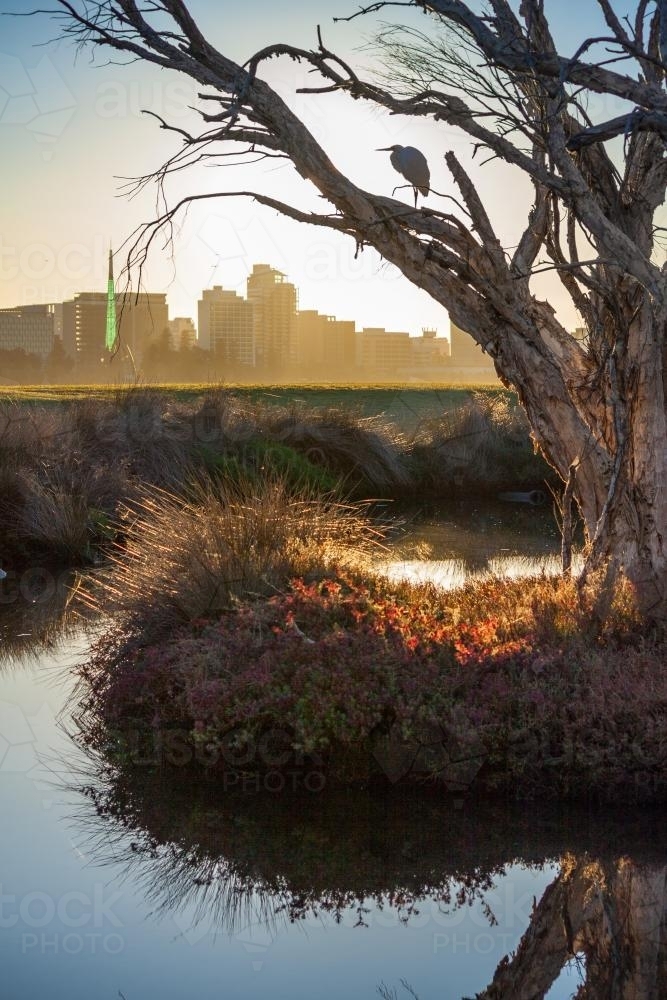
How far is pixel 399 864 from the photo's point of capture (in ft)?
17.5

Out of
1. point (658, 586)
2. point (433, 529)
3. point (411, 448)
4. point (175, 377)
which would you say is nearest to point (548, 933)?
point (658, 586)

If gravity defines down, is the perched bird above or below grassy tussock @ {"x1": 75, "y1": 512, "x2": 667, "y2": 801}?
above

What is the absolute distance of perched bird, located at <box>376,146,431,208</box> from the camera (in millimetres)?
7668

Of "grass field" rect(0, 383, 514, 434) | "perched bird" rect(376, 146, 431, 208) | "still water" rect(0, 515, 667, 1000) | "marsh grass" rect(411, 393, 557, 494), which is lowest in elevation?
"still water" rect(0, 515, 667, 1000)

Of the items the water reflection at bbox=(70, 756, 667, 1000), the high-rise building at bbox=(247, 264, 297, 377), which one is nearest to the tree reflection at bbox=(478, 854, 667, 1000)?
the water reflection at bbox=(70, 756, 667, 1000)

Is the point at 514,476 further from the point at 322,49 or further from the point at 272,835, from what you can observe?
the point at 272,835

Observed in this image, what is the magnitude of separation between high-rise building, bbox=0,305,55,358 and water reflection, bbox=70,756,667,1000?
7236cm

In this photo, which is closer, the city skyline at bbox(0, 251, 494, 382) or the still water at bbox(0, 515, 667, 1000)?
the still water at bbox(0, 515, 667, 1000)

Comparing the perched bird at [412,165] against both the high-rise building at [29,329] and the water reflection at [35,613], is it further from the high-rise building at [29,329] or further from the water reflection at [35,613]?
the high-rise building at [29,329]

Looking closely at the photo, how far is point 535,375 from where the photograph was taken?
8.12m

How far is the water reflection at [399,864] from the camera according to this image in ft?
14.8

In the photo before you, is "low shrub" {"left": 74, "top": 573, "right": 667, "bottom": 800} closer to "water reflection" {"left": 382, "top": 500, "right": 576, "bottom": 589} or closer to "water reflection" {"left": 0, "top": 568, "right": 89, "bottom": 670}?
"water reflection" {"left": 0, "top": 568, "right": 89, "bottom": 670}

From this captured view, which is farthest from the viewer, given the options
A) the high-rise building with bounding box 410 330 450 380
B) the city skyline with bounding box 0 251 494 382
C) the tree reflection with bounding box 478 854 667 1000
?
the high-rise building with bounding box 410 330 450 380

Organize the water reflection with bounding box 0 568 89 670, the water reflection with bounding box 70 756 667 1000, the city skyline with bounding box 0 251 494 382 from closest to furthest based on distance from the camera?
the water reflection with bounding box 70 756 667 1000
the water reflection with bounding box 0 568 89 670
the city skyline with bounding box 0 251 494 382
